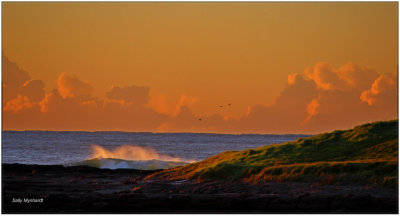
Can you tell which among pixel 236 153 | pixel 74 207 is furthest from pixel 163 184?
pixel 236 153

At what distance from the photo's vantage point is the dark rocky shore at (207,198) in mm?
28891

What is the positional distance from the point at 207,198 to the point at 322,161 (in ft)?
52.0

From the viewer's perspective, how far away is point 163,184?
38219 mm

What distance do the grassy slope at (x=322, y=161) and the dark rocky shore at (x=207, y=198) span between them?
1.90m

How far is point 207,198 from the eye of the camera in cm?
3019

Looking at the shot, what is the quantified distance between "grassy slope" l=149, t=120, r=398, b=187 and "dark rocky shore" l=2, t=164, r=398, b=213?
6.23ft

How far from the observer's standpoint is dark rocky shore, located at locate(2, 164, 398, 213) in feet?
94.8

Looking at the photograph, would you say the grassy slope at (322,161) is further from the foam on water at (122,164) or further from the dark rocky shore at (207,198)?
the foam on water at (122,164)

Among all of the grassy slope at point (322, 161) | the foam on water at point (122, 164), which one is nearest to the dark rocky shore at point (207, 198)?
the grassy slope at point (322, 161)

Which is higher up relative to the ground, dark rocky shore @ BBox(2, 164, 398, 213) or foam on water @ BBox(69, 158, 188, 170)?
foam on water @ BBox(69, 158, 188, 170)

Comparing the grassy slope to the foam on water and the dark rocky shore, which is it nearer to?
the dark rocky shore

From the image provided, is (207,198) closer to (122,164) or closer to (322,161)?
(322,161)

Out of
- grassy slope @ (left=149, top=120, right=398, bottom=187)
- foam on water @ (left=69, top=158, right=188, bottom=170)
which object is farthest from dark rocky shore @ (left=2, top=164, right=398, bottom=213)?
foam on water @ (left=69, top=158, right=188, bottom=170)

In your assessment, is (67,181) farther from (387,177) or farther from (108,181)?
(387,177)
